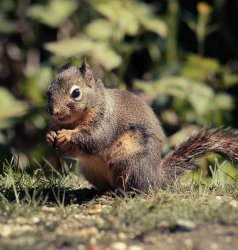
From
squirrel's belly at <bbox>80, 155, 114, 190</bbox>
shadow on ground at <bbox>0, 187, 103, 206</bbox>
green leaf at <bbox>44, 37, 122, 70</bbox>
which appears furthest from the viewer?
green leaf at <bbox>44, 37, 122, 70</bbox>

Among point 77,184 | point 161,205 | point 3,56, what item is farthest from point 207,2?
point 161,205

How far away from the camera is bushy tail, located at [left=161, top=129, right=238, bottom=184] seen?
197 inches

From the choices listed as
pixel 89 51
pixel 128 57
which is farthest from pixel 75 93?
pixel 128 57

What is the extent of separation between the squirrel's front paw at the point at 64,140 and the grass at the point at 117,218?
0.27 meters

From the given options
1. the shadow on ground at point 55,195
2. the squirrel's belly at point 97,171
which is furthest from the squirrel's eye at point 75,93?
the shadow on ground at point 55,195

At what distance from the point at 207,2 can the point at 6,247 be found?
626cm

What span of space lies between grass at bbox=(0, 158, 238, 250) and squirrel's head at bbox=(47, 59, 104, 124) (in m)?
0.47

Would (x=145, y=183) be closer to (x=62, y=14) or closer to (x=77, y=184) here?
(x=77, y=184)

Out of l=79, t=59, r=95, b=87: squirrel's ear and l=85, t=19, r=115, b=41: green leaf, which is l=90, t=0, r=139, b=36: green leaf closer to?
l=85, t=19, r=115, b=41: green leaf

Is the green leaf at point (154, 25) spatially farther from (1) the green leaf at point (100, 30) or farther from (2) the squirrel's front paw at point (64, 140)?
(2) the squirrel's front paw at point (64, 140)

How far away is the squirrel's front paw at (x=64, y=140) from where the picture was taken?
455cm

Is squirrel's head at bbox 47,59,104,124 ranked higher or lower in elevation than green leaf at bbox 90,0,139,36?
lower

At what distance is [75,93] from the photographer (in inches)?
184

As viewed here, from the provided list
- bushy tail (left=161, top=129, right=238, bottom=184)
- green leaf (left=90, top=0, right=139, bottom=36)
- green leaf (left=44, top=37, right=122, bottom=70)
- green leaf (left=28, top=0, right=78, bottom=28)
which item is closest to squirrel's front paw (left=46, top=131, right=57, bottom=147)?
bushy tail (left=161, top=129, right=238, bottom=184)
